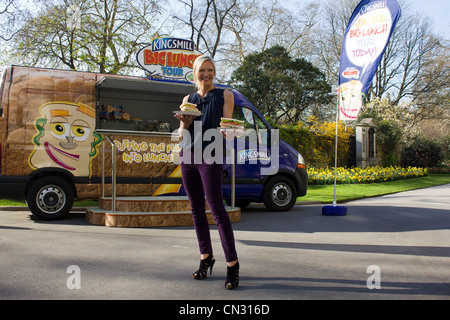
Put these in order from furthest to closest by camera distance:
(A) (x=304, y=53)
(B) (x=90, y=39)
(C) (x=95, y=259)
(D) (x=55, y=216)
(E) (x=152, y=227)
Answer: (A) (x=304, y=53)
(B) (x=90, y=39)
(D) (x=55, y=216)
(E) (x=152, y=227)
(C) (x=95, y=259)

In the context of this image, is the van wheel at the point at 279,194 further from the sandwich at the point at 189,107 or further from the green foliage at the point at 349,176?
the green foliage at the point at 349,176

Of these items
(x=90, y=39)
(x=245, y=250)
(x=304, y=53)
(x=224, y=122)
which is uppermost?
(x=304, y=53)

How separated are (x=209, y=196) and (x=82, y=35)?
757 inches

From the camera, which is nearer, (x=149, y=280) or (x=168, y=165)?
(x=149, y=280)

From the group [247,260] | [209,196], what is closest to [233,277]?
[209,196]

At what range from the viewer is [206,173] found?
11.6 feet

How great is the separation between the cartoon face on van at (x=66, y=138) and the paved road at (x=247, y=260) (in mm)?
1117

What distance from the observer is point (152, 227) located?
7.18m

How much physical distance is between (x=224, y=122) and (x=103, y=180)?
5305mm

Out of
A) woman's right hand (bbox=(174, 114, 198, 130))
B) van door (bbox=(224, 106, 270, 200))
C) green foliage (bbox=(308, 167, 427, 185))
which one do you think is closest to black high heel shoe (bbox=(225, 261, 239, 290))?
woman's right hand (bbox=(174, 114, 198, 130))

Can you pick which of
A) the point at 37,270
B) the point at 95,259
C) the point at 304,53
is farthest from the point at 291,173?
the point at 304,53

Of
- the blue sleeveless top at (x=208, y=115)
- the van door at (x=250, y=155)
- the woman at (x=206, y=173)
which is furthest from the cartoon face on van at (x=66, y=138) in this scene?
the blue sleeveless top at (x=208, y=115)

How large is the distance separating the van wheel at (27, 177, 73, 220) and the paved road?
0.29 meters

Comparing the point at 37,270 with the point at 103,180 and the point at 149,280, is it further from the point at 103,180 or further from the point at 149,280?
the point at 103,180
